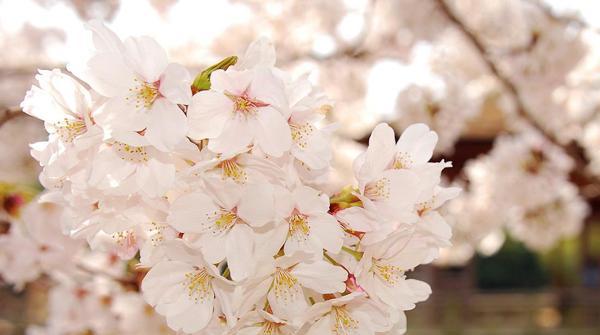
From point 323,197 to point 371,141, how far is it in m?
0.09

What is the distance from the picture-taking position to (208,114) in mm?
778

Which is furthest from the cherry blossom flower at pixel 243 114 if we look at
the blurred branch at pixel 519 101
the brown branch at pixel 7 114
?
the blurred branch at pixel 519 101

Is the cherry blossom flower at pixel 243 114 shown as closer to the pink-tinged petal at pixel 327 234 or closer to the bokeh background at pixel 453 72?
the pink-tinged petal at pixel 327 234

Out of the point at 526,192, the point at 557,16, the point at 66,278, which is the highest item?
the point at 557,16

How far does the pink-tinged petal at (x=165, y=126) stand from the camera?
0.75 m

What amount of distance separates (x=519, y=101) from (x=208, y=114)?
7.53ft

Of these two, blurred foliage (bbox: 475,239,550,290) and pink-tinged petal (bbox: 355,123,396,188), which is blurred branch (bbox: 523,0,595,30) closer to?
pink-tinged petal (bbox: 355,123,396,188)

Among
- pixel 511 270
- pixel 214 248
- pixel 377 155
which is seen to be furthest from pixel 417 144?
pixel 511 270

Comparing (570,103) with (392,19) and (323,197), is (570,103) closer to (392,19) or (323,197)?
(392,19)

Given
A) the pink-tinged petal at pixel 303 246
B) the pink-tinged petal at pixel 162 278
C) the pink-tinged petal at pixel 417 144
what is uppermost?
the pink-tinged petal at pixel 417 144

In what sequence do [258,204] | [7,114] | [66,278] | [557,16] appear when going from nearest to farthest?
[258,204] → [7,114] → [66,278] → [557,16]

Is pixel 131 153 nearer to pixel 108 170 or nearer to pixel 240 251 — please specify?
pixel 108 170

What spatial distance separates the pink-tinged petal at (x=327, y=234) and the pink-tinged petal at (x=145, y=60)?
23 centimetres

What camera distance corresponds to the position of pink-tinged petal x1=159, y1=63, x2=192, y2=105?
2.53ft
